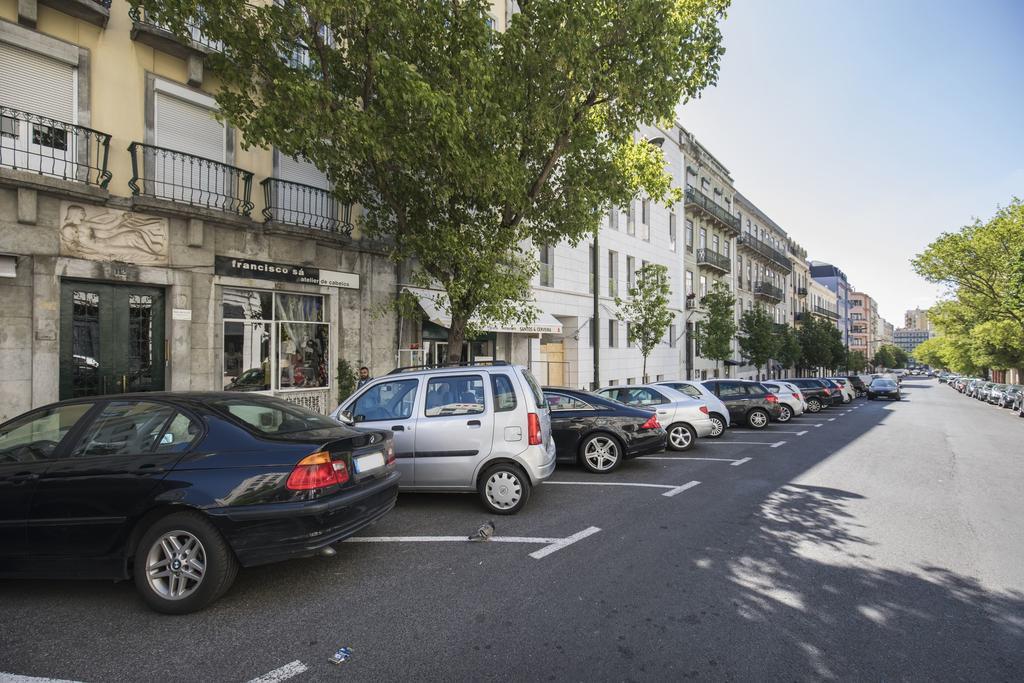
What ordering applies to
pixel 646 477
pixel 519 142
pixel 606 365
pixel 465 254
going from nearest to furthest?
pixel 646 477, pixel 465 254, pixel 519 142, pixel 606 365

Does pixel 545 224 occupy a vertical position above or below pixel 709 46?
below

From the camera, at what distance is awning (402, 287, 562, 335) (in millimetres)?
13591

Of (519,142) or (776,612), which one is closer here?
(776,612)

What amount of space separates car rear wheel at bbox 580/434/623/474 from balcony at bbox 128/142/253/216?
8597 mm

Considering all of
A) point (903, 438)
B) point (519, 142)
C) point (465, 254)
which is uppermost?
point (519, 142)

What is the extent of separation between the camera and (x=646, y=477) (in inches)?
341

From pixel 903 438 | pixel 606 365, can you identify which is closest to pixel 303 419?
pixel 903 438

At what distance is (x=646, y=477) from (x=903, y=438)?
31.5 ft

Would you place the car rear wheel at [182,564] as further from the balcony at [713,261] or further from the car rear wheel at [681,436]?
the balcony at [713,261]

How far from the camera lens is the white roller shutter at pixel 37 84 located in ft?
29.2

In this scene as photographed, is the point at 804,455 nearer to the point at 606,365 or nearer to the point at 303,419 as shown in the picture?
the point at 303,419

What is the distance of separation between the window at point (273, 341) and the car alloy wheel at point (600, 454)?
7.19 m

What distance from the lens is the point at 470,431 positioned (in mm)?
6410

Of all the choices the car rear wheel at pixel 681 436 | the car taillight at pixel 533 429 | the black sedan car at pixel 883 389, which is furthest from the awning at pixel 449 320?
the black sedan car at pixel 883 389
